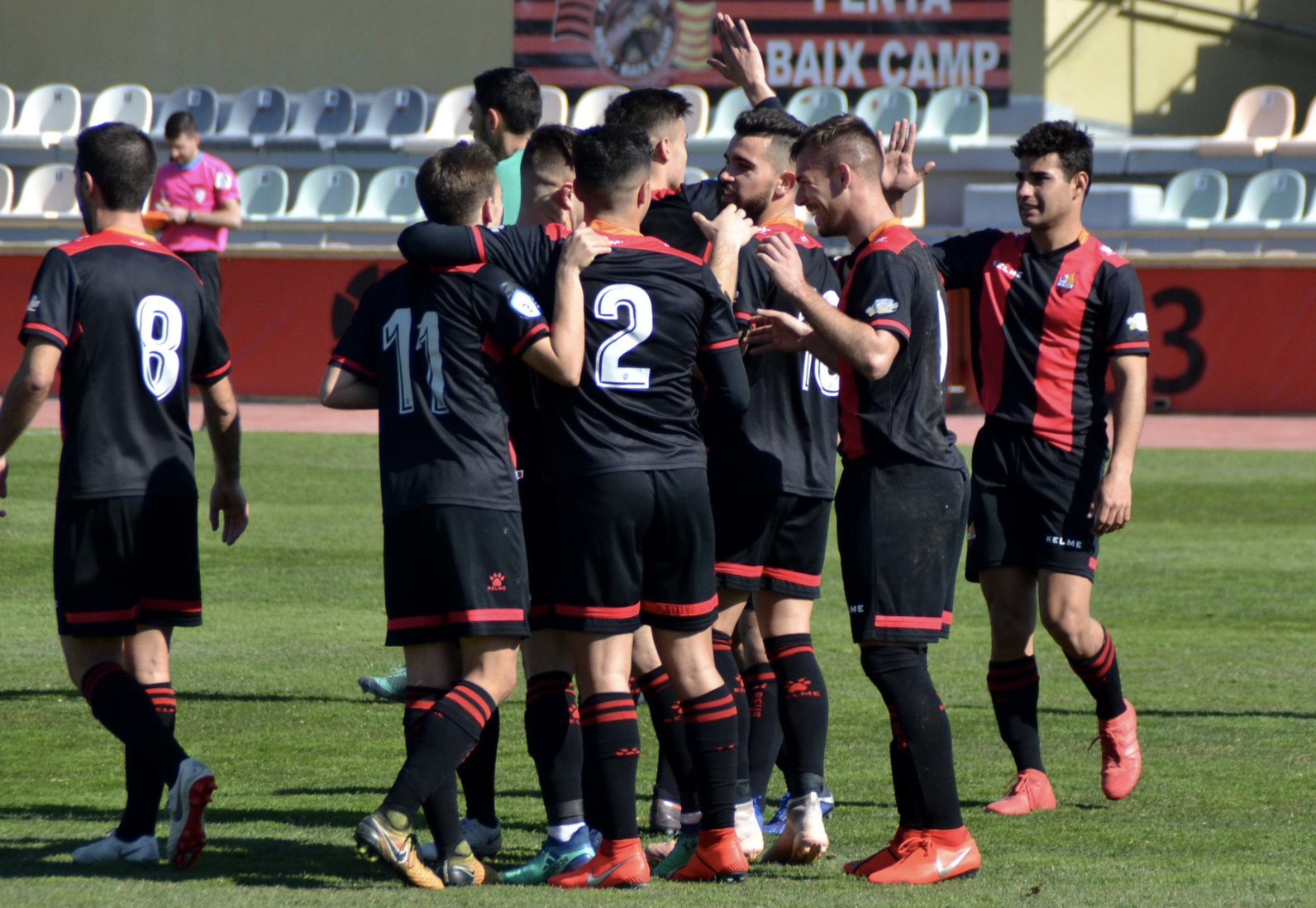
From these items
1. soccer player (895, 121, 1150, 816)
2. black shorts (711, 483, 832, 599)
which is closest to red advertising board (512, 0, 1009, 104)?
soccer player (895, 121, 1150, 816)

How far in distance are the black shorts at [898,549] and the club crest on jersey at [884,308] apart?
1.39ft

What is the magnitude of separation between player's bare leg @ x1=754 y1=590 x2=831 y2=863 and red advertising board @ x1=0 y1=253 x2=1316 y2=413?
13987 mm

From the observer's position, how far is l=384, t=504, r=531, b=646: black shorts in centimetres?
422

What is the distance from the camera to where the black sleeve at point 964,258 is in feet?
18.7

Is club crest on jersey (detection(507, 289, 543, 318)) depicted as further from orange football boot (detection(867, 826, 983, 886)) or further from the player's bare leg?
orange football boot (detection(867, 826, 983, 886))

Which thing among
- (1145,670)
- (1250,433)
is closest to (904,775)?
(1145,670)

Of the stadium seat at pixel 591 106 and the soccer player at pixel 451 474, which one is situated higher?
the stadium seat at pixel 591 106

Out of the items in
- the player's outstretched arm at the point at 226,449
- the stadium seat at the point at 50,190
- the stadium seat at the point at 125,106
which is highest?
the stadium seat at the point at 125,106

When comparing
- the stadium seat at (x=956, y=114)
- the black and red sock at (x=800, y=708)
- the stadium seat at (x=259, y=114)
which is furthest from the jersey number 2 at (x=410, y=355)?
the stadium seat at (x=259, y=114)

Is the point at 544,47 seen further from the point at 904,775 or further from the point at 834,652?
the point at 904,775

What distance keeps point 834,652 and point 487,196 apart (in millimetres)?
4153

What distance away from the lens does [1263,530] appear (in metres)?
12.0

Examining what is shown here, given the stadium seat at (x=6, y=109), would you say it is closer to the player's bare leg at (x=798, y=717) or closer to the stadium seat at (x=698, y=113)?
the stadium seat at (x=698, y=113)

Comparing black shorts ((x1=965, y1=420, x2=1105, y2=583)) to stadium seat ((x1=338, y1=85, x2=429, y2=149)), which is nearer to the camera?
black shorts ((x1=965, y1=420, x2=1105, y2=583))
